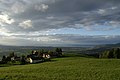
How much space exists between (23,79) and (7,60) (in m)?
111

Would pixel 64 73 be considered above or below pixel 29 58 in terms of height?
above

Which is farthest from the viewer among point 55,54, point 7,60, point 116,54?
point 55,54

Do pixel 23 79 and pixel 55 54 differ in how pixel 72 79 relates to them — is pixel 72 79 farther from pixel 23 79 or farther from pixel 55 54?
pixel 55 54

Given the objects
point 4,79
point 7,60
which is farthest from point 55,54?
point 4,79

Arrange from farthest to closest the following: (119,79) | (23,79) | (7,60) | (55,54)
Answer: (55,54)
(7,60)
(23,79)
(119,79)

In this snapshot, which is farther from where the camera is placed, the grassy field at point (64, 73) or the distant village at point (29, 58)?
the distant village at point (29, 58)

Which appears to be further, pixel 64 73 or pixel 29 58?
pixel 29 58

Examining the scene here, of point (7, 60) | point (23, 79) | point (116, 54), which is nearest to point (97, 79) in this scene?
point (23, 79)

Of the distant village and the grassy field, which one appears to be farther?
the distant village

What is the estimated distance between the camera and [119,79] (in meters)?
31.3

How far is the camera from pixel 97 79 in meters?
31.9

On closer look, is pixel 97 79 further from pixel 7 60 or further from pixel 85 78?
pixel 7 60

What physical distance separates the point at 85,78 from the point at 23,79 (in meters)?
9.11

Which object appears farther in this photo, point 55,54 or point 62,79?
point 55,54
